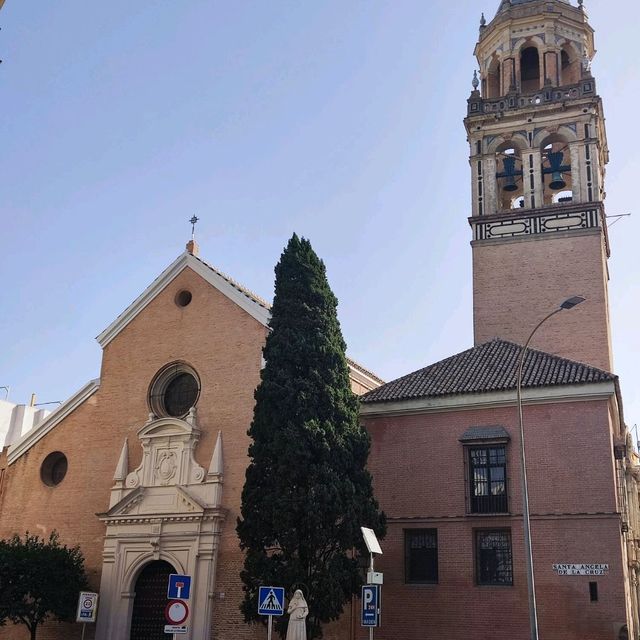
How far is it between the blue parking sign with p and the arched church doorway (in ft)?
37.3

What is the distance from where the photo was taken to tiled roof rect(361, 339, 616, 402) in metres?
23.9

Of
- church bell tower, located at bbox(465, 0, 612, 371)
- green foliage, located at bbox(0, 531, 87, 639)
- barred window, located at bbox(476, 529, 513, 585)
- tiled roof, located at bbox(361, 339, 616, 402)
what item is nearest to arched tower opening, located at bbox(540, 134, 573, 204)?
church bell tower, located at bbox(465, 0, 612, 371)

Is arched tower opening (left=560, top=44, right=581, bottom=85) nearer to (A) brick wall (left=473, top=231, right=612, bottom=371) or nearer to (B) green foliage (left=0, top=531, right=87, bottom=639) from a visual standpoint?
A: (A) brick wall (left=473, top=231, right=612, bottom=371)

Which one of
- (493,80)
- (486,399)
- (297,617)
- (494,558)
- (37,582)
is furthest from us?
(493,80)

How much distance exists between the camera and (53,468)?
29953 mm

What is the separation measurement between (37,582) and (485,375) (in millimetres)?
14870

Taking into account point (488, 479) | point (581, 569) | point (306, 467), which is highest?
point (488, 479)

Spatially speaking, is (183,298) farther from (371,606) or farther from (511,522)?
(371,606)

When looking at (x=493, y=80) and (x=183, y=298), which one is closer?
(x=183, y=298)

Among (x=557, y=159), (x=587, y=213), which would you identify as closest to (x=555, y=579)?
(x=587, y=213)

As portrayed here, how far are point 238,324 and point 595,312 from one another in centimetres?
1438

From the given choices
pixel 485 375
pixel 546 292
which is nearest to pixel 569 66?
pixel 546 292

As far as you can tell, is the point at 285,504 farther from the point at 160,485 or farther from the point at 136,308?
the point at 136,308

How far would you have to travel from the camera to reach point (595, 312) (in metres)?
32.8
